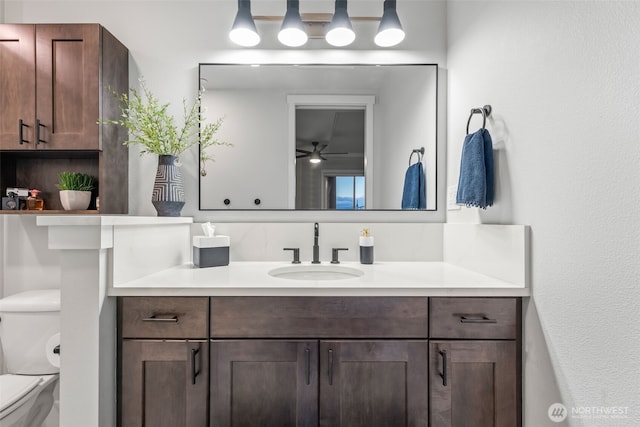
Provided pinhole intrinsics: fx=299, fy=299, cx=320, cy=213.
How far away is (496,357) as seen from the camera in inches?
41.5

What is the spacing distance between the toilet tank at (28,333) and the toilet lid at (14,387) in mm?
58

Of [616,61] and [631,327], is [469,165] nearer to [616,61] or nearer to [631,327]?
[616,61]

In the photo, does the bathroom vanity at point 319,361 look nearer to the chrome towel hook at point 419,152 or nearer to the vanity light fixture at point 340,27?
the chrome towel hook at point 419,152

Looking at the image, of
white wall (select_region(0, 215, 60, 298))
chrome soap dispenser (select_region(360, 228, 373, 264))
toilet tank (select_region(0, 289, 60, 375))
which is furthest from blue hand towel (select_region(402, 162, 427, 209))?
white wall (select_region(0, 215, 60, 298))

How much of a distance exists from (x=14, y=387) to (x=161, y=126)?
4.23 feet

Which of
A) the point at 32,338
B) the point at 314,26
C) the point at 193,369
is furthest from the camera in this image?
the point at 314,26

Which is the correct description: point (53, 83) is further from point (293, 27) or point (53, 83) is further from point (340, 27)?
point (340, 27)

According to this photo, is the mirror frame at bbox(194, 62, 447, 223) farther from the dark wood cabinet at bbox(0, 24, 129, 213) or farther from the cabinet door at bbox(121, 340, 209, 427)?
the cabinet door at bbox(121, 340, 209, 427)

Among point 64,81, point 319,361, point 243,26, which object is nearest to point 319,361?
point 319,361

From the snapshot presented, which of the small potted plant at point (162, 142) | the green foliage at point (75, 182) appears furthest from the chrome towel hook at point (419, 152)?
the green foliage at point (75, 182)

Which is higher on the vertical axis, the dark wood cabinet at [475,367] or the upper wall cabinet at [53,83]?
the upper wall cabinet at [53,83]

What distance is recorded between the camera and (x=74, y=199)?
147 cm

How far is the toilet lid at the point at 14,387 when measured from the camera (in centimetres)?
116

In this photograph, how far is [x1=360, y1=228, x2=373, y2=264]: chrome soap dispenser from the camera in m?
1.57
